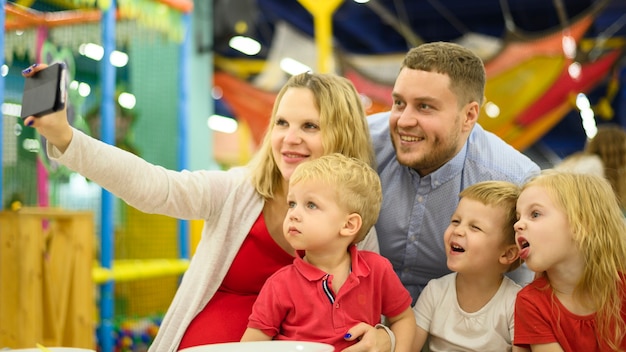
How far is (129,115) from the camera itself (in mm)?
5148

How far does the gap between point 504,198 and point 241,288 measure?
816mm

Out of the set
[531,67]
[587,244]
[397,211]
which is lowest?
[587,244]

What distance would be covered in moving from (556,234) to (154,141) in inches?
157

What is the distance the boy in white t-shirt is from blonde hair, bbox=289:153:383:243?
0.26 metres

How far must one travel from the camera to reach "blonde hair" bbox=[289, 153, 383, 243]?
5.61 ft

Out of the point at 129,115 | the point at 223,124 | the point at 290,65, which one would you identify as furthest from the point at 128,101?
the point at 223,124

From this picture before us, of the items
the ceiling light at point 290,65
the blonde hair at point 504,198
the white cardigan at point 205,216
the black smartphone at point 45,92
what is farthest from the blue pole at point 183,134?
the black smartphone at point 45,92

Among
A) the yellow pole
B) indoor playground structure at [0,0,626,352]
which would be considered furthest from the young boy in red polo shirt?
the yellow pole

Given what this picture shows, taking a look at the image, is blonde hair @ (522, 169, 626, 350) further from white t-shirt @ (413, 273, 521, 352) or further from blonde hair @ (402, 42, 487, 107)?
blonde hair @ (402, 42, 487, 107)

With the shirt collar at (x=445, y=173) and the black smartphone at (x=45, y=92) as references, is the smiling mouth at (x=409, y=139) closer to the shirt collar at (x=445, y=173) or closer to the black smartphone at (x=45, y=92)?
the shirt collar at (x=445, y=173)

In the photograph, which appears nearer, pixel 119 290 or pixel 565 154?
pixel 119 290

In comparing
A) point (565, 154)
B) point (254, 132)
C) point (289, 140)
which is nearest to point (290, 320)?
point (289, 140)

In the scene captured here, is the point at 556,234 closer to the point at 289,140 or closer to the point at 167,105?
the point at 289,140

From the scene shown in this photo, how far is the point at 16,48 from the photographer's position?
4328mm
